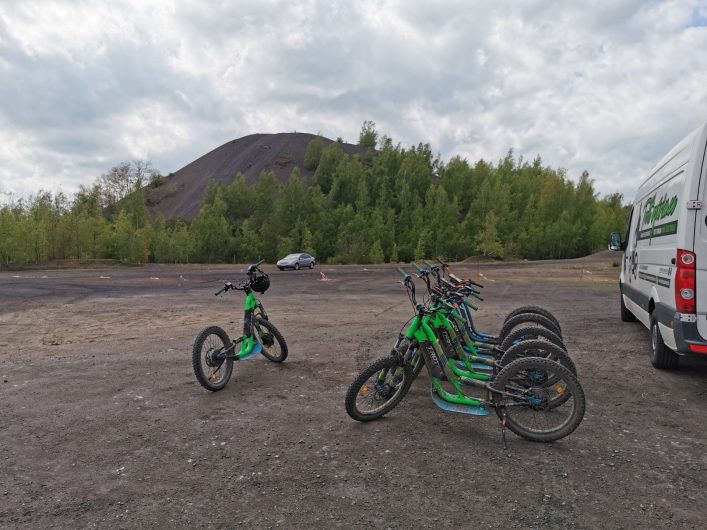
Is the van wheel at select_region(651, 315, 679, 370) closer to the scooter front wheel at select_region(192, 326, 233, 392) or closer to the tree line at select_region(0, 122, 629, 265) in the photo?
the scooter front wheel at select_region(192, 326, 233, 392)

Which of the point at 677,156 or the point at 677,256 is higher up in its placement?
the point at 677,156

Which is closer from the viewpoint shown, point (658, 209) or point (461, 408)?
point (461, 408)

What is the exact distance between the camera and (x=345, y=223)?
3351 inches

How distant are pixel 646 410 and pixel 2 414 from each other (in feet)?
21.8

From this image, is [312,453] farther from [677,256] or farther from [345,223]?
[345,223]

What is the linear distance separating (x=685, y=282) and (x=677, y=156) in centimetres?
196

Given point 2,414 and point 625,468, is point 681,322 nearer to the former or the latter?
point 625,468

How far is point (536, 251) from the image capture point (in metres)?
84.8

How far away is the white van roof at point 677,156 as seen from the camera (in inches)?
212

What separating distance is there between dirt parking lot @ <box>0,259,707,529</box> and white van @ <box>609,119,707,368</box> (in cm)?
66

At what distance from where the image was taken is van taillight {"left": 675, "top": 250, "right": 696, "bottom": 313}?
5.18 metres

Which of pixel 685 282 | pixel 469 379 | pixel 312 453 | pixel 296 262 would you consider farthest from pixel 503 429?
pixel 296 262

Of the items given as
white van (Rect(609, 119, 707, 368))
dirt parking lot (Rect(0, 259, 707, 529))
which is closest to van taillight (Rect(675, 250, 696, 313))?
white van (Rect(609, 119, 707, 368))

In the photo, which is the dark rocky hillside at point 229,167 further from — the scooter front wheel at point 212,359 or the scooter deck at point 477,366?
the scooter deck at point 477,366
